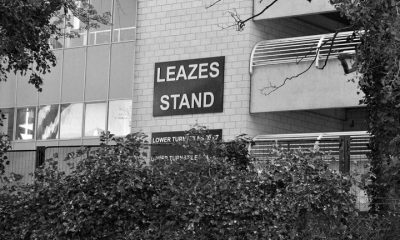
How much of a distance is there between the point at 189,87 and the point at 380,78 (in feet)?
51.3

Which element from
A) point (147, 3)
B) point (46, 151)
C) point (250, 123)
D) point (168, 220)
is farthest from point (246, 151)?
point (147, 3)

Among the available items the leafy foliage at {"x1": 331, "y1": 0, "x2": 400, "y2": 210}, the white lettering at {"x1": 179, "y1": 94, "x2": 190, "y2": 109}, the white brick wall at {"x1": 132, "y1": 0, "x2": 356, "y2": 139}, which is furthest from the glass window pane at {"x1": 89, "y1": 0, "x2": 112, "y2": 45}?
the leafy foliage at {"x1": 331, "y1": 0, "x2": 400, "y2": 210}

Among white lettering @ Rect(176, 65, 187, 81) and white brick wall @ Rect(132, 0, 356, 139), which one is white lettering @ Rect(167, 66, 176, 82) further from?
white brick wall @ Rect(132, 0, 356, 139)

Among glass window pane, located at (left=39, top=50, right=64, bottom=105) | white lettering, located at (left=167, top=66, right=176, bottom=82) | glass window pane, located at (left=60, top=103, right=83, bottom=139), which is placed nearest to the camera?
white lettering, located at (left=167, top=66, right=176, bottom=82)

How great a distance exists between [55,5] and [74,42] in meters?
15.2

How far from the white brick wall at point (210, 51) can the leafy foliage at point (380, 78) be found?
14.1m

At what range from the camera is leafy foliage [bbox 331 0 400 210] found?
11336 mm

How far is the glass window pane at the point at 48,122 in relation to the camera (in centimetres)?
3047

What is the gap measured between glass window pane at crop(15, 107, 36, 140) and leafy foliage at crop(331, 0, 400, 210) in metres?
19.6

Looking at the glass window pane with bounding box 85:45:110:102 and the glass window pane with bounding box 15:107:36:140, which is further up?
the glass window pane with bounding box 85:45:110:102

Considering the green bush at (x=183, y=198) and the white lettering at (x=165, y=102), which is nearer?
the green bush at (x=183, y=198)

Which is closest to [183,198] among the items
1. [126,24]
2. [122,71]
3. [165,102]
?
[165,102]

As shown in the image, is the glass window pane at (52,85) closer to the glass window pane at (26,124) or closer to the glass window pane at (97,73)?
the glass window pane at (26,124)

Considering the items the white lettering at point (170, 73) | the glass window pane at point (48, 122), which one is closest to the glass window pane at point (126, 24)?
the white lettering at point (170, 73)
